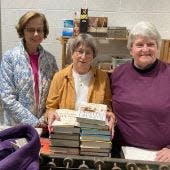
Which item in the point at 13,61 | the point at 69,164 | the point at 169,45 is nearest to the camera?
the point at 69,164

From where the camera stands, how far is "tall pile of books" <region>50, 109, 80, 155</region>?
1.55 meters

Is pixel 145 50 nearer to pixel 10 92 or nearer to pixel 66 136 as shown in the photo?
pixel 66 136

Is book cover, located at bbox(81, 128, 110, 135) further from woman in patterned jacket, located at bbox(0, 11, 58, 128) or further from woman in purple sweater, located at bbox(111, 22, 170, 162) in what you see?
woman in patterned jacket, located at bbox(0, 11, 58, 128)

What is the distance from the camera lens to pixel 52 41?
3420 millimetres

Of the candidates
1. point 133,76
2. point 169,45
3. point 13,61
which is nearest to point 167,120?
point 133,76

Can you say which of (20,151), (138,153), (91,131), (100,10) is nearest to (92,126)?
(91,131)

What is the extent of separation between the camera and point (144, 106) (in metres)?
1.86

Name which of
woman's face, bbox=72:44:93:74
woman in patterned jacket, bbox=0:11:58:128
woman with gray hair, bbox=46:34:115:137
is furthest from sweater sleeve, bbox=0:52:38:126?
woman's face, bbox=72:44:93:74

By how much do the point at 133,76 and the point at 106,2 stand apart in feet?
5.19

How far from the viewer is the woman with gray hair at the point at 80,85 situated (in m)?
2.05

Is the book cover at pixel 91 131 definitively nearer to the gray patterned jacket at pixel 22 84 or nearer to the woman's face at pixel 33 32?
the gray patterned jacket at pixel 22 84

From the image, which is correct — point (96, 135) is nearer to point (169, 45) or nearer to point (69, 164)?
point (69, 164)

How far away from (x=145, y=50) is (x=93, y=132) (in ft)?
2.26

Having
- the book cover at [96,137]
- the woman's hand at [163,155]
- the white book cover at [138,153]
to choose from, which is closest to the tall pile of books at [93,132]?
the book cover at [96,137]
